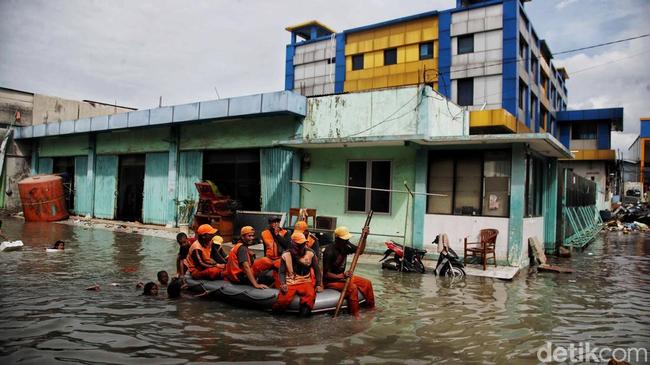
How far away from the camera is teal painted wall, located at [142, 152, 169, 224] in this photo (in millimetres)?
20094

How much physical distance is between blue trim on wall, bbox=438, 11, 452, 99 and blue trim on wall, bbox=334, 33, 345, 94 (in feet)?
31.1

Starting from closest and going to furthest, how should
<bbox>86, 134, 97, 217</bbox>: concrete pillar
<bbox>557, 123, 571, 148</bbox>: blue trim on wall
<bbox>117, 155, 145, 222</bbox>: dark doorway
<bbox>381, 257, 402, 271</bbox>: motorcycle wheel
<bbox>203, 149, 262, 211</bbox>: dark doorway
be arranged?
<bbox>381, 257, 402, 271</bbox>: motorcycle wheel, <bbox>203, 149, 262, 211</bbox>: dark doorway, <bbox>117, 155, 145, 222</bbox>: dark doorway, <bbox>86, 134, 97, 217</bbox>: concrete pillar, <bbox>557, 123, 571, 148</bbox>: blue trim on wall

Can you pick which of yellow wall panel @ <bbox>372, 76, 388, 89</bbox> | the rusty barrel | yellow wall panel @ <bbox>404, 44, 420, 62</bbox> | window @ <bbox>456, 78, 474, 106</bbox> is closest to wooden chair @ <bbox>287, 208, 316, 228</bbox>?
the rusty barrel

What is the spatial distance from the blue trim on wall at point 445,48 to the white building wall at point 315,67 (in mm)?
10599

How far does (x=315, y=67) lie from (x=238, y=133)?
2711cm

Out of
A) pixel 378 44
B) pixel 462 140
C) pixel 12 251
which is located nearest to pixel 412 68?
pixel 378 44

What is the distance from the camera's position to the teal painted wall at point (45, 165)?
27020mm

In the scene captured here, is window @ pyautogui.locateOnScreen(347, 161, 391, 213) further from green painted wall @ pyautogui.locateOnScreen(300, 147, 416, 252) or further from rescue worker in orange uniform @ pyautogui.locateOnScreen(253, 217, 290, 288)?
rescue worker in orange uniform @ pyautogui.locateOnScreen(253, 217, 290, 288)

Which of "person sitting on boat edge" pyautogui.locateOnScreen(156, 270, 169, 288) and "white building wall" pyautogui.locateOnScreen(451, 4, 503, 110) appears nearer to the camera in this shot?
"person sitting on boat edge" pyautogui.locateOnScreen(156, 270, 169, 288)

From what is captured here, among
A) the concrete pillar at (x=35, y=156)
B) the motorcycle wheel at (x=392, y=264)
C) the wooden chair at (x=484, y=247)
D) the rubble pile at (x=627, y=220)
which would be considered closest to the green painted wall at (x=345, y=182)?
the motorcycle wheel at (x=392, y=264)

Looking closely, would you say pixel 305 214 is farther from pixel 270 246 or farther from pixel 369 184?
pixel 270 246

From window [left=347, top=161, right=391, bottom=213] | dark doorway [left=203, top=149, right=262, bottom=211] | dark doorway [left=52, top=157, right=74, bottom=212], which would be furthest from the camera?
dark doorway [left=52, top=157, right=74, bottom=212]

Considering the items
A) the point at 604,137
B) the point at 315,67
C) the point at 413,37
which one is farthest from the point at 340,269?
the point at 604,137

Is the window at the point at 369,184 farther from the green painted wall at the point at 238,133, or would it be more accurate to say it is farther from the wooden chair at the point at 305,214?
→ the green painted wall at the point at 238,133
